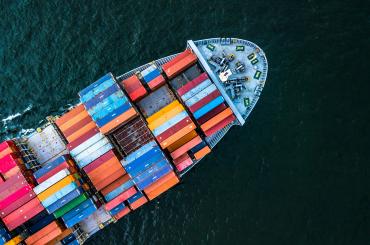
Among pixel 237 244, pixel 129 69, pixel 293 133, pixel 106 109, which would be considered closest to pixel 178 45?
pixel 129 69

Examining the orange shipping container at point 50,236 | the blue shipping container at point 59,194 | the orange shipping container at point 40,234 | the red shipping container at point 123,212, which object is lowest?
the red shipping container at point 123,212

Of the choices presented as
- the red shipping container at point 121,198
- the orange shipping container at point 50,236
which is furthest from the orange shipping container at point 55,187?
the red shipping container at point 121,198

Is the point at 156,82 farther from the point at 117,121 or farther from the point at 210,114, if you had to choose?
the point at 210,114

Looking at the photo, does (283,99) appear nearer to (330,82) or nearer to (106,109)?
(330,82)

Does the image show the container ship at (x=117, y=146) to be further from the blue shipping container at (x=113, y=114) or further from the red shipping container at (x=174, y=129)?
the blue shipping container at (x=113, y=114)

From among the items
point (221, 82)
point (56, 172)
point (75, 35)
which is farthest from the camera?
point (75, 35)

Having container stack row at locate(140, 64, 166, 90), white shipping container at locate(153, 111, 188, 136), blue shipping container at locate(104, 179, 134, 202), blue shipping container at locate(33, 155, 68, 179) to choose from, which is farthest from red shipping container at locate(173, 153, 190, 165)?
blue shipping container at locate(33, 155, 68, 179)
